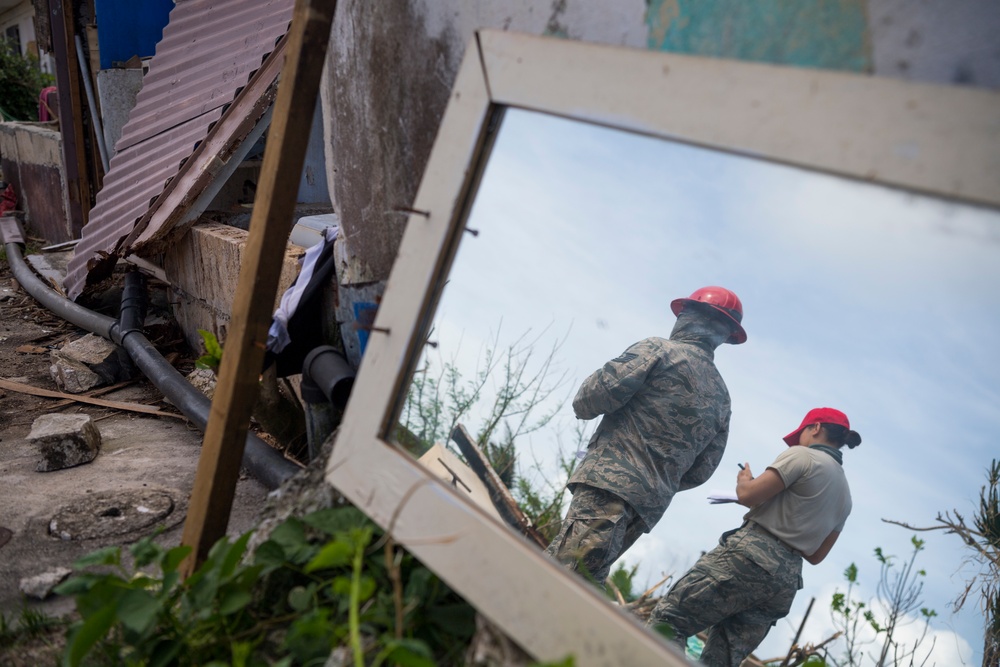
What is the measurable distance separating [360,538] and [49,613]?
60.6 inches

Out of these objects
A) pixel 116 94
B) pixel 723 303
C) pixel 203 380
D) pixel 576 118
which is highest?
pixel 116 94

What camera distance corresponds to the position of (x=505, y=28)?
6.81ft

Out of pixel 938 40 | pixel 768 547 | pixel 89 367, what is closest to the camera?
pixel 938 40

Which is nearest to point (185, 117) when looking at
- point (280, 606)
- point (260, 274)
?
point (260, 274)

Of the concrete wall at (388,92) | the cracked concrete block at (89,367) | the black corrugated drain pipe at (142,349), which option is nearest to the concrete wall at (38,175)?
the black corrugated drain pipe at (142,349)

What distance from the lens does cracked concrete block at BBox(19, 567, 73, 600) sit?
253cm

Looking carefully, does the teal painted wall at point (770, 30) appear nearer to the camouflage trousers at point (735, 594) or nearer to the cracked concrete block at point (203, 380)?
the camouflage trousers at point (735, 594)

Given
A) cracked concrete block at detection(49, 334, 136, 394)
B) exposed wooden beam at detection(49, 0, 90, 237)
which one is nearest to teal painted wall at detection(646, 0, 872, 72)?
cracked concrete block at detection(49, 334, 136, 394)

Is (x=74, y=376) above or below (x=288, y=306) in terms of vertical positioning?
below

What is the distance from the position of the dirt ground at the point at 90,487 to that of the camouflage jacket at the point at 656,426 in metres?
1.51

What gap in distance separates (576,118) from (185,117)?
15.0 feet

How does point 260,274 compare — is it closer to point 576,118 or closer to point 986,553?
point 576,118

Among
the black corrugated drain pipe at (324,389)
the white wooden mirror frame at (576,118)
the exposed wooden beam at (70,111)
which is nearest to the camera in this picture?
the white wooden mirror frame at (576,118)

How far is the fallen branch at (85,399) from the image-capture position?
4.41m
